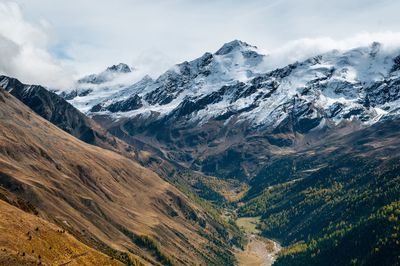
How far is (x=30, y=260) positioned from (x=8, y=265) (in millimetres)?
11922

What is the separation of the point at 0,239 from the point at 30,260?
1330 cm

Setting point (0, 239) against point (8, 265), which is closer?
point (8, 265)

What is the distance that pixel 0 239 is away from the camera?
653ft

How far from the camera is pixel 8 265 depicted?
186 meters

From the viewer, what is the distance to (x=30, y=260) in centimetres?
19688

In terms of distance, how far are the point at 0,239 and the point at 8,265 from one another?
16.4m
